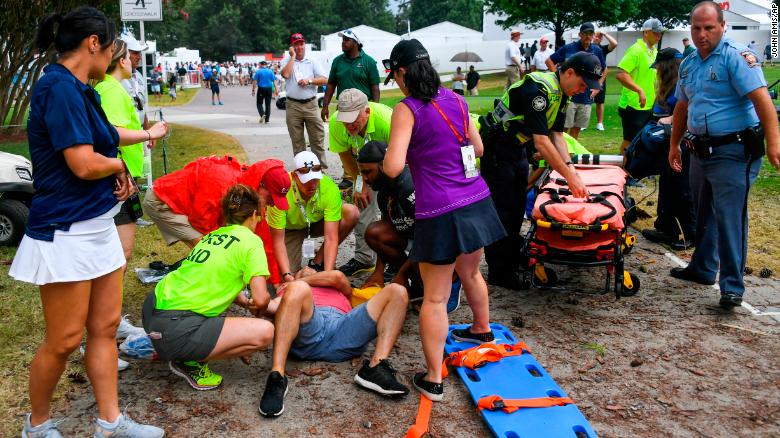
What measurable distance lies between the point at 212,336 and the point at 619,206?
3.20 metres

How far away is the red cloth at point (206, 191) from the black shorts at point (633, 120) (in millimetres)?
5299

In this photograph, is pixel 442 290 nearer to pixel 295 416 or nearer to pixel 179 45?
pixel 295 416

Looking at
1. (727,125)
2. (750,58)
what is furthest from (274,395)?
(750,58)

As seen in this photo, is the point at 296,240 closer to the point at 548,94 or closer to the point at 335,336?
the point at 335,336

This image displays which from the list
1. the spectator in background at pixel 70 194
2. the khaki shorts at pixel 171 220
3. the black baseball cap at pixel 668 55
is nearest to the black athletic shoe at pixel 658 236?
the black baseball cap at pixel 668 55

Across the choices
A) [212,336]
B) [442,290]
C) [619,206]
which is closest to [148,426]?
[212,336]

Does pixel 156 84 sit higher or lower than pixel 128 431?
higher

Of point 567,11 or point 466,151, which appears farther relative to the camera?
point 567,11

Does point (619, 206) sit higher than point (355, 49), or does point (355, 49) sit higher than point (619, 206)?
point (355, 49)

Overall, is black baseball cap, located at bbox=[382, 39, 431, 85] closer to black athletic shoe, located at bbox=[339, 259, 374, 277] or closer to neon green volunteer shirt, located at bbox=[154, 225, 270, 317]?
neon green volunteer shirt, located at bbox=[154, 225, 270, 317]

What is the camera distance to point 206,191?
5.10 m

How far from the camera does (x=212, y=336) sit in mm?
3688

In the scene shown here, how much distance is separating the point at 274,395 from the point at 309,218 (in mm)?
2080

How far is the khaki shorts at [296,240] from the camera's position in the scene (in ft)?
18.8
